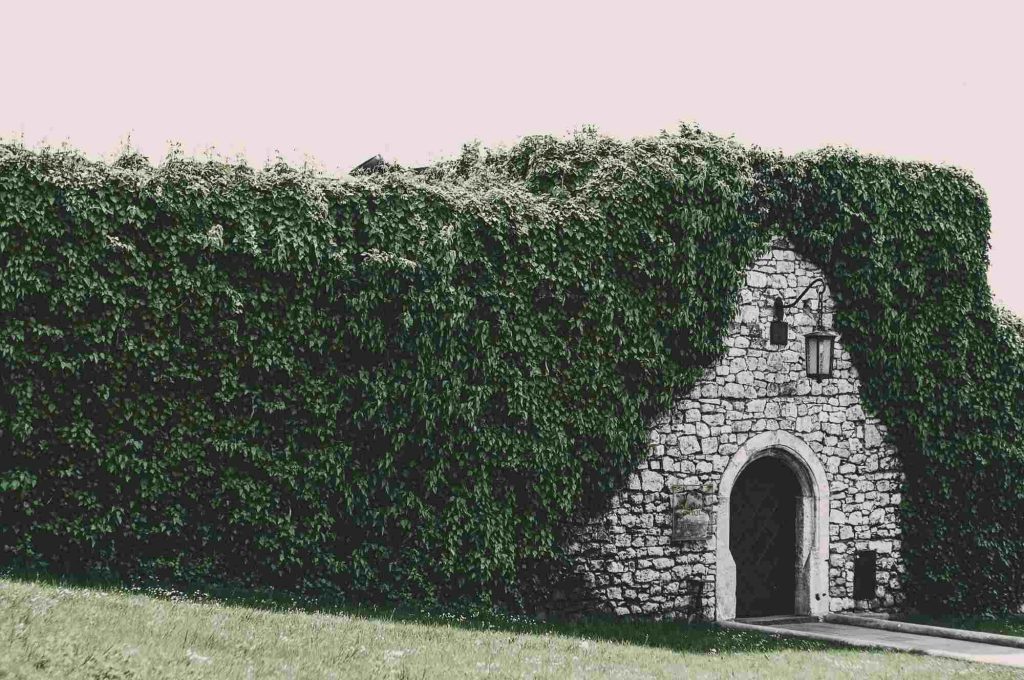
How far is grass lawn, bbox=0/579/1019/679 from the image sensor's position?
21.2ft

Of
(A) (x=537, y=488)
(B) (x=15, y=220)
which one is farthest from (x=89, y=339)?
(A) (x=537, y=488)

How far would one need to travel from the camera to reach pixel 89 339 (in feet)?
35.6

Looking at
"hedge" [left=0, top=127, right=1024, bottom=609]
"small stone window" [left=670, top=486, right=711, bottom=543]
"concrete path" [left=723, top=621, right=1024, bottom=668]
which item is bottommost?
A: "concrete path" [left=723, top=621, right=1024, bottom=668]

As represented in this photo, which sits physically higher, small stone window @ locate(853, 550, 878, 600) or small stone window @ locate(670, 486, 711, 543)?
small stone window @ locate(670, 486, 711, 543)

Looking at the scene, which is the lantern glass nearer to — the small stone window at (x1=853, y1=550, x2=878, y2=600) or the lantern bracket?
the lantern bracket

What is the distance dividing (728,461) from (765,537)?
5.46ft

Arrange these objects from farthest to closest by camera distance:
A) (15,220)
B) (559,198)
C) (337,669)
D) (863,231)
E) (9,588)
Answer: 1. (863,231)
2. (559,198)
3. (15,220)
4. (9,588)
5. (337,669)

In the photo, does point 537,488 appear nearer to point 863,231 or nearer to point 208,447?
point 208,447

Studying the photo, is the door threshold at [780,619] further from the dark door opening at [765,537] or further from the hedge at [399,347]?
the hedge at [399,347]

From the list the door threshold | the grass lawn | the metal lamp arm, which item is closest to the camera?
the grass lawn

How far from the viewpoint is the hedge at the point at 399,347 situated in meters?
10.9

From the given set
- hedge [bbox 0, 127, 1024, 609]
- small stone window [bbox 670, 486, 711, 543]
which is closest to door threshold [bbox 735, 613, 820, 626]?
small stone window [bbox 670, 486, 711, 543]

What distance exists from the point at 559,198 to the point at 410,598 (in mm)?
5584

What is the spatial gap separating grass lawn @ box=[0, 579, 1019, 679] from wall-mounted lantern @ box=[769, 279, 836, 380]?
4.65 metres
